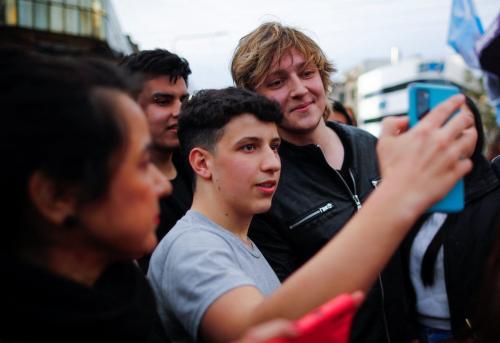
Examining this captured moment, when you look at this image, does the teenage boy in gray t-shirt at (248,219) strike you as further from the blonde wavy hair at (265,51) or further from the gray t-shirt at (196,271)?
the blonde wavy hair at (265,51)

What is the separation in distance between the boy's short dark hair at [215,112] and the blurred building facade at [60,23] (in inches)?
782

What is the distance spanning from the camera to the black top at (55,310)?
115 cm

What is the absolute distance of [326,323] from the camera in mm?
1117

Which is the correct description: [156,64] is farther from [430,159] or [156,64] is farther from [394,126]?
[430,159]

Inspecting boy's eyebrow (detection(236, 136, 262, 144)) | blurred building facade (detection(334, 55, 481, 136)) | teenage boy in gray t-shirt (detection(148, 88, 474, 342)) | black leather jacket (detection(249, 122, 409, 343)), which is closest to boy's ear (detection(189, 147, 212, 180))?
teenage boy in gray t-shirt (detection(148, 88, 474, 342))

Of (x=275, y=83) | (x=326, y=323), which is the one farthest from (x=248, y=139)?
(x=326, y=323)

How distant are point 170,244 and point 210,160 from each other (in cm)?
52

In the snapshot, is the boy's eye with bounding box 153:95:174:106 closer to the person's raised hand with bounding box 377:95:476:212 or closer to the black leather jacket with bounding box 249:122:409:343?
the black leather jacket with bounding box 249:122:409:343

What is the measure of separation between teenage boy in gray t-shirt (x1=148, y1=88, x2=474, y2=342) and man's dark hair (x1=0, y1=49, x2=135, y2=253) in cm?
50

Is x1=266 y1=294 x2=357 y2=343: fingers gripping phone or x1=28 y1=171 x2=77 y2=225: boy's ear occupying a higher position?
x1=28 y1=171 x2=77 y2=225: boy's ear

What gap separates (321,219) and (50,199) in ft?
4.72

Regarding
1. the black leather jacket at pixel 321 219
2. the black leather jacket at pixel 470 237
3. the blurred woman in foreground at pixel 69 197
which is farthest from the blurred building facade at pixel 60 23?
the blurred woman in foreground at pixel 69 197

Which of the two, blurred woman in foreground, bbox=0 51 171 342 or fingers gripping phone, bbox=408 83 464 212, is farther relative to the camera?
fingers gripping phone, bbox=408 83 464 212

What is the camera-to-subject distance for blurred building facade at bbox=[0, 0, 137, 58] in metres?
22.0
